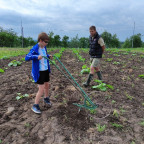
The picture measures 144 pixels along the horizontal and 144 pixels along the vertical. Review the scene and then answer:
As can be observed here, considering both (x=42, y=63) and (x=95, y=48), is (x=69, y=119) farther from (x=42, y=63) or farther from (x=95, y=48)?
(x=95, y=48)

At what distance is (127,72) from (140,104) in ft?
10.3

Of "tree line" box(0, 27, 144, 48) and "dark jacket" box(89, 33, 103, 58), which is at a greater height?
"tree line" box(0, 27, 144, 48)

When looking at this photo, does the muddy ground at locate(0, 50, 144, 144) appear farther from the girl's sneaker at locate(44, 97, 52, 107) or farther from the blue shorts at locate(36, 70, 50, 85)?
the blue shorts at locate(36, 70, 50, 85)

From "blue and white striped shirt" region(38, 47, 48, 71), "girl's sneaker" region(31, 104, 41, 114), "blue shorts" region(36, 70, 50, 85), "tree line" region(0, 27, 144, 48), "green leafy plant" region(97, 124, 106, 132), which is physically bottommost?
"green leafy plant" region(97, 124, 106, 132)

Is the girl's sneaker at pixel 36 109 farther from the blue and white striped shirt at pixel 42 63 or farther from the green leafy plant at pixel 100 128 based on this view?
the green leafy plant at pixel 100 128

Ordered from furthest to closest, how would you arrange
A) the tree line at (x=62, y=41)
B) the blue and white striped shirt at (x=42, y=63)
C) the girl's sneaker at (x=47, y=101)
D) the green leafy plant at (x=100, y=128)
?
the tree line at (x=62, y=41) → the girl's sneaker at (x=47, y=101) → the blue and white striped shirt at (x=42, y=63) → the green leafy plant at (x=100, y=128)

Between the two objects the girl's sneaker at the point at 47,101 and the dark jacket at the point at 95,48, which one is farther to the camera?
the dark jacket at the point at 95,48

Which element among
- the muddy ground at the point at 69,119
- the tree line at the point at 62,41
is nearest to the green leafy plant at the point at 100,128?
the muddy ground at the point at 69,119

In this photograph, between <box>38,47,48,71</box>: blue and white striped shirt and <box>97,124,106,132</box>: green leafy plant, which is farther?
<box>38,47,48,71</box>: blue and white striped shirt

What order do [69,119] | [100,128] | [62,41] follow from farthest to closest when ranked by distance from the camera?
1. [62,41]
2. [69,119]
3. [100,128]

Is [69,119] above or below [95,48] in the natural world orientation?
below

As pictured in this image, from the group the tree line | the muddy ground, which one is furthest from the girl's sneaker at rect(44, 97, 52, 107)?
the tree line

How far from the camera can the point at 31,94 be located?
3.98 metres

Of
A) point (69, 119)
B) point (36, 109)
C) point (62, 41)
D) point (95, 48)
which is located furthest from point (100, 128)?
point (62, 41)
